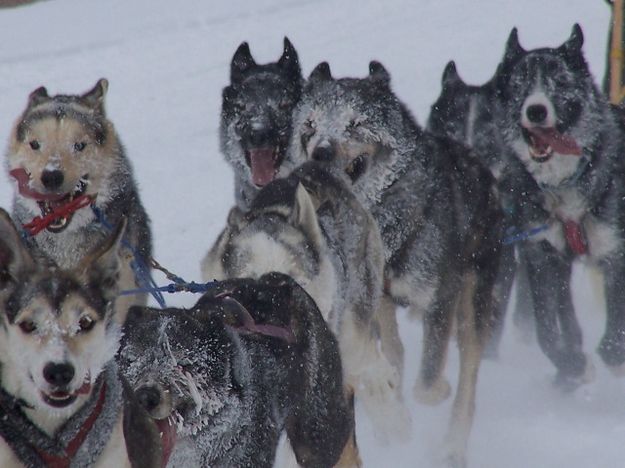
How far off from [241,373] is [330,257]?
0.91 metres

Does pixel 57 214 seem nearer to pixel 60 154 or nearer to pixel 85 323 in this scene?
pixel 60 154

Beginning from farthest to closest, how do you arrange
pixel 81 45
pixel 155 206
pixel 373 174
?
1. pixel 81 45
2. pixel 155 206
3. pixel 373 174

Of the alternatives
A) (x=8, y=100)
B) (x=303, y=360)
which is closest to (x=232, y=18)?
(x=8, y=100)

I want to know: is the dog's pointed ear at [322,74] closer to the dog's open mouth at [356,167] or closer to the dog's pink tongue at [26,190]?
the dog's open mouth at [356,167]

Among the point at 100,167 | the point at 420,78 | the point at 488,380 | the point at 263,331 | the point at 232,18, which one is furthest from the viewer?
the point at 232,18

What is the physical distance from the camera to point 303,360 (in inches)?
125

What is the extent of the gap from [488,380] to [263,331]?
2.16 m

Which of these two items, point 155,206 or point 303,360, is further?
point 155,206

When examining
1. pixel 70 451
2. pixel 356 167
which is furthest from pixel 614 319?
pixel 70 451

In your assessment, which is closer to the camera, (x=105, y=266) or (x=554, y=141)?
(x=105, y=266)

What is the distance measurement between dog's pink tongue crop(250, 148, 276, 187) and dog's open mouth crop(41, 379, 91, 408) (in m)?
2.12

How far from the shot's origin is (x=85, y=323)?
8.57ft

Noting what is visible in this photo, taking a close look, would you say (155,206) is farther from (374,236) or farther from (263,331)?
(263,331)

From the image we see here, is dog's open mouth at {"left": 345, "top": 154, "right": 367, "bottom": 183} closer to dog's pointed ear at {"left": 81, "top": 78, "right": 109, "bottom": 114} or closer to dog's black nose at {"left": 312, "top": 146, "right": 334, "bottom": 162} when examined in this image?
dog's black nose at {"left": 312, "top": 146, "right": 334, "bottom": 162}
